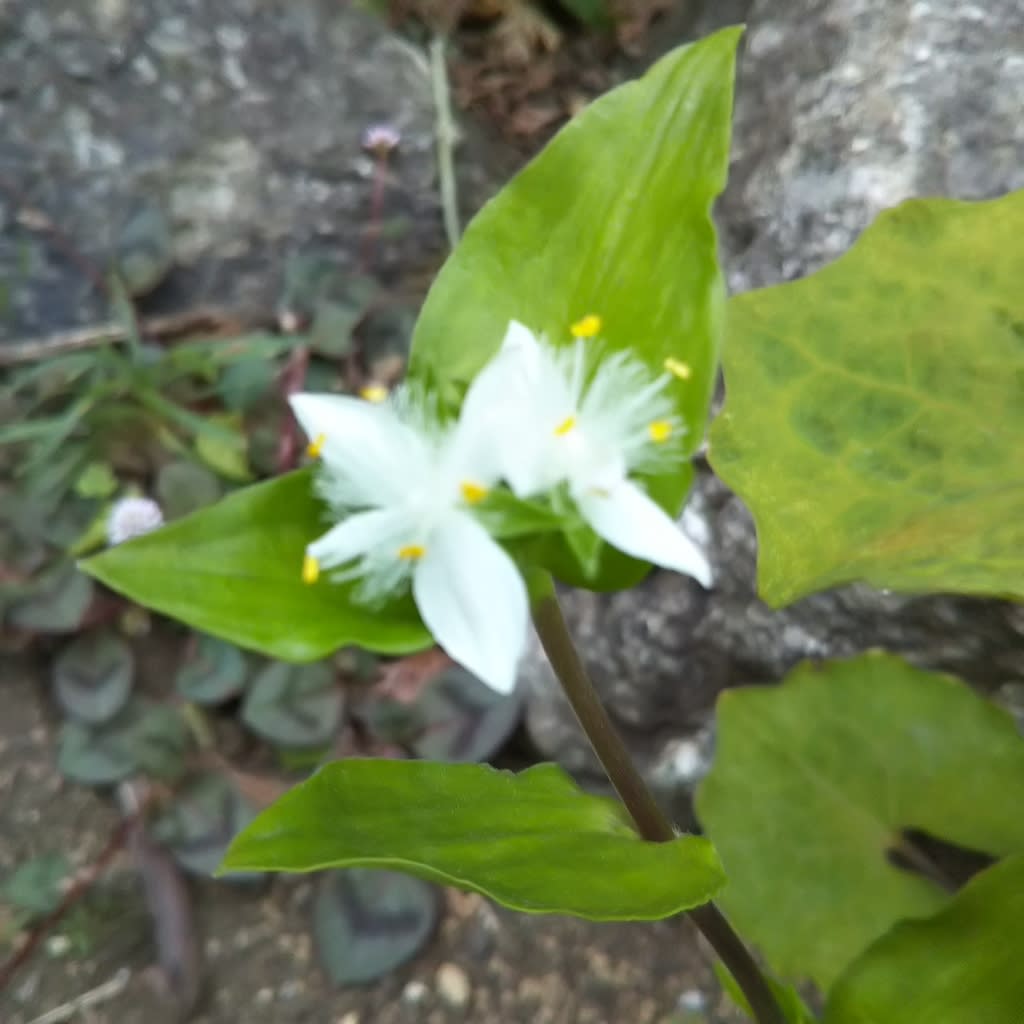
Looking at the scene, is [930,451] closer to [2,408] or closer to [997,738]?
[997,738]

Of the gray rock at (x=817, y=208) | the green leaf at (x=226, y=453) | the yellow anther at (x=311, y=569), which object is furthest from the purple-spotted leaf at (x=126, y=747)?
the yellow anther at (x=311, y=569)

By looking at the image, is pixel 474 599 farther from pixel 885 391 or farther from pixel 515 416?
pixel 885 391

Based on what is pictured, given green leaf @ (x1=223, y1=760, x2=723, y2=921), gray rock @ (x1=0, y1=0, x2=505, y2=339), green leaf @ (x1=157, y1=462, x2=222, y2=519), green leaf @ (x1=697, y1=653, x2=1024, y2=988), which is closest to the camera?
green leaf @ (x1=223, y1=760, x2=723, y2=921)

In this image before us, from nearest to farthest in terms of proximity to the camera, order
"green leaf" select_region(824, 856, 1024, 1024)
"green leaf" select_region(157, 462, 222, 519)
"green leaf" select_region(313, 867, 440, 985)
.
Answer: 1. "green leaf" select_region(824, 856, 1024, 1024)
2. "green leaf" select_region(313, 867, 440, 985)
3. "green leaf" select_region(157, 462, 222, 519)

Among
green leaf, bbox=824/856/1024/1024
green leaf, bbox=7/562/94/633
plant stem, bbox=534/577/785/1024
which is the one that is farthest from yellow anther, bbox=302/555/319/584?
green leaf, bbox=7/562/94/633

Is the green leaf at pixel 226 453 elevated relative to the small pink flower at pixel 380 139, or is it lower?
lower

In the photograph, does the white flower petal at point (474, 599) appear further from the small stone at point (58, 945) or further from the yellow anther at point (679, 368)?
the small stone at point (58, 945)

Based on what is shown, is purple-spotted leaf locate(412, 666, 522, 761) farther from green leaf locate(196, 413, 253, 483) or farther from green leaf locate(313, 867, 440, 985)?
green leaf locate(196, 413, 253, 483)

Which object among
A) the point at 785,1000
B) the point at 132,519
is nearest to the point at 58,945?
the point at 132,519
